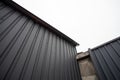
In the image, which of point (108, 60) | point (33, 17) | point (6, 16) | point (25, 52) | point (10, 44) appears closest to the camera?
point (10, 44)

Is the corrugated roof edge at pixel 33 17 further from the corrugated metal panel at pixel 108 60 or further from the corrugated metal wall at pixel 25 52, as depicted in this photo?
the corrugated metal panel at pixel 108 60

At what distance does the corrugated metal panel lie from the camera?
2.60 metres

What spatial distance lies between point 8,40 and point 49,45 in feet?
4.45

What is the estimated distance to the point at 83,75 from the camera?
3.39m

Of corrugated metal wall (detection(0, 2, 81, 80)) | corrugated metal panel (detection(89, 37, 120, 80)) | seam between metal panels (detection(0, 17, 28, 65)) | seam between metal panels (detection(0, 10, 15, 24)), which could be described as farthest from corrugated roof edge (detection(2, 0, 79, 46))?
corrugated metal panel (detection(89, 37, 120, 80))

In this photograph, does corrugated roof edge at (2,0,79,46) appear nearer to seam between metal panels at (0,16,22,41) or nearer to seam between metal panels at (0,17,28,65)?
seam between metal panels at (0,16,22,41)

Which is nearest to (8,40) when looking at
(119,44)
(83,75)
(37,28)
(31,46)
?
(31,46)

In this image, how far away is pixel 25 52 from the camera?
2176 mm

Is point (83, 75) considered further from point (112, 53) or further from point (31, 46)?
point (31, 46)

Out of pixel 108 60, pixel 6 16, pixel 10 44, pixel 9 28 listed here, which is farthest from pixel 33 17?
pixel 108 60

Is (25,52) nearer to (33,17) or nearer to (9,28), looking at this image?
(9,28)

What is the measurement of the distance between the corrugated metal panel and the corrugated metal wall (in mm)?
969

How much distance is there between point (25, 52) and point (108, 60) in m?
2.76

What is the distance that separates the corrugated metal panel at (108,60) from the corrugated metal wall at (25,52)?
969 millimetres
